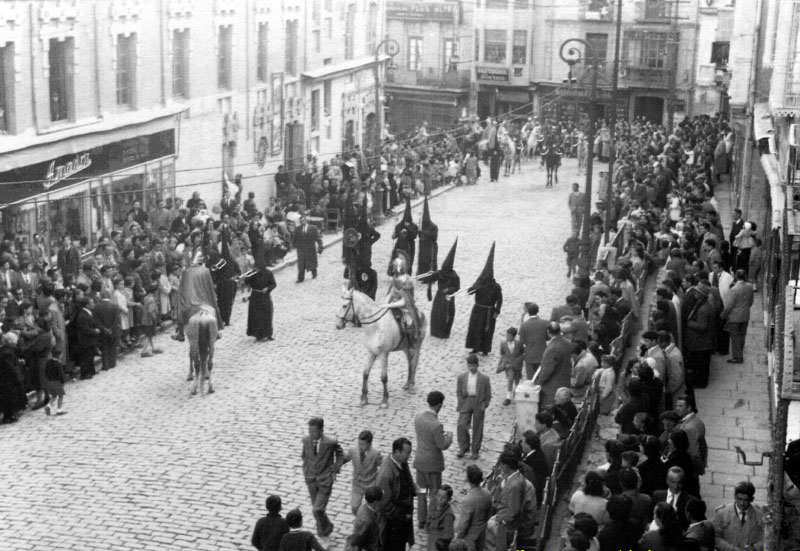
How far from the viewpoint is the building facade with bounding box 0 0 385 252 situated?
25.0 m

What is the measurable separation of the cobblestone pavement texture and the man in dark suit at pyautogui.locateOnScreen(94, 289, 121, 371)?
0.38 meters

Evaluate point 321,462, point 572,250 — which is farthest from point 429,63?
point 321,462

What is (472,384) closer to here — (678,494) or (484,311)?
(678,494)

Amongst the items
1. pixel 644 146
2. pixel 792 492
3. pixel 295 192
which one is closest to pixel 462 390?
pixel 792 492

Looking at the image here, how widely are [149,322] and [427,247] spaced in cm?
752

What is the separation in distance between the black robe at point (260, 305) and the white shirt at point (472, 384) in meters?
6.63

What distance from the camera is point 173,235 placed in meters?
25.4

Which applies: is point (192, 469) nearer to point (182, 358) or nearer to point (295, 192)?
point (182, 358)

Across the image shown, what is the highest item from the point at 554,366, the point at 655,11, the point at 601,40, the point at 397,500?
the point at 655,11

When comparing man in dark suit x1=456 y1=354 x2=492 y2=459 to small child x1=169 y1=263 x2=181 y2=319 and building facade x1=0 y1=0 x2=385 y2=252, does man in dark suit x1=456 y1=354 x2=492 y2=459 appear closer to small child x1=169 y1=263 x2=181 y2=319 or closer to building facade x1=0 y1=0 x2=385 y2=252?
small child x1=169 y1=263 x2=181 y2=319

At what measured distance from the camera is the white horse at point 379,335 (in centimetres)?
1773

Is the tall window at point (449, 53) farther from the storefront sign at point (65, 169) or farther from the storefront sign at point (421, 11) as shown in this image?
the storefront sign at point (65, 169)

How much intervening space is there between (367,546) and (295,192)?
22.3 metres

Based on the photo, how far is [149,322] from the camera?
811 inches
